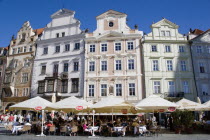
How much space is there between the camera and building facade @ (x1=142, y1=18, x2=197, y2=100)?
2611 centimetres

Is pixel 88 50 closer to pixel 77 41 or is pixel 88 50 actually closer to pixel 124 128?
pixel 77 41

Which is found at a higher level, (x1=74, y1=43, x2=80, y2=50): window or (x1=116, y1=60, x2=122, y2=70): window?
(x1=74, y1=43, x2=80, y2=50): window

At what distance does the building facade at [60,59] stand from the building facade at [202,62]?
1658 cm

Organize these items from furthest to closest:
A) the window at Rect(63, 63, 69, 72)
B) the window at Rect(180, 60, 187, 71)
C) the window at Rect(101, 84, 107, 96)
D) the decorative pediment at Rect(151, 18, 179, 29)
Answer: the window at Rect(63, 63, 69, 72) → the decorative pediment at Rect(151, 18, 179, 29) → the window at Rect(180, 60, 187, 71) → the window at Rect(101, 84, 107, 96)

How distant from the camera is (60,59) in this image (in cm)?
3017

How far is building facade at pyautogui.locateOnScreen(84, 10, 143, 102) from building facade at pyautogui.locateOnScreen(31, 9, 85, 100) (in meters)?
1.56

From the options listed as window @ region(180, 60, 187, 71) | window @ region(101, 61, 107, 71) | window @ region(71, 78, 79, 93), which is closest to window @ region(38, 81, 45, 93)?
window @ region(71, 78, 79, 93)

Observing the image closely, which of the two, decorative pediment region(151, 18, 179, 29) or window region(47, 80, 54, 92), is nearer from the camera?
window region(47, 80, 54, 92)

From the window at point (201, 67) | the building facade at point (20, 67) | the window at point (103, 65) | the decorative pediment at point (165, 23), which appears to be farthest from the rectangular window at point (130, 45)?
the building facade at point (20, 67)

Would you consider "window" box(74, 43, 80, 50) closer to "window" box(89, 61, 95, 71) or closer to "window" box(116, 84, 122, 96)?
"window" box(89, 61, 95, 71)

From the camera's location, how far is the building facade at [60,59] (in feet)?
92.9

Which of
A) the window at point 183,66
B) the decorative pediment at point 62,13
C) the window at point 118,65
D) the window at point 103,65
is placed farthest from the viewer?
the decorative pediment at point 62,13

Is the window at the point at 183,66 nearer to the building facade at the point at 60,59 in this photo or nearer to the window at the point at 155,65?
the window at the point at 155,65

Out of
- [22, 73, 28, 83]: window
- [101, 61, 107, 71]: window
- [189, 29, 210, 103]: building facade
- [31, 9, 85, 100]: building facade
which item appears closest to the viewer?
[189, 29, 210, 103]: building facade
